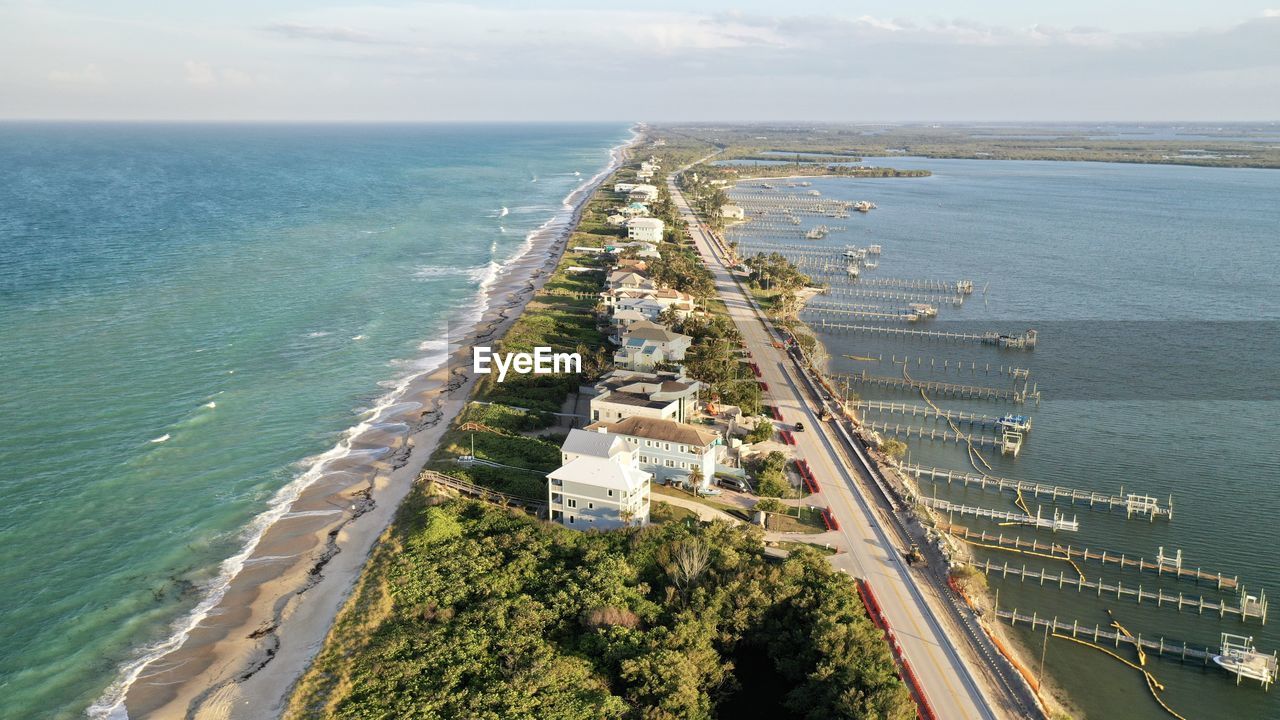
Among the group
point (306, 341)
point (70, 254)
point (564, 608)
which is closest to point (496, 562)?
point (564, 608)

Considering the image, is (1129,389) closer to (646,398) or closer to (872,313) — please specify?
(872,313)

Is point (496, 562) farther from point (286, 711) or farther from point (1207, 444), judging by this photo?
point (1207, 444)

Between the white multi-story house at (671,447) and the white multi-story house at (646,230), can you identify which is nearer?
the white multi-story house at (671,447)

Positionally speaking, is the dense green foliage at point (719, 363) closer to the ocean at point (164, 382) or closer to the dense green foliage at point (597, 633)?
the dense green foliage at point (597, 633)

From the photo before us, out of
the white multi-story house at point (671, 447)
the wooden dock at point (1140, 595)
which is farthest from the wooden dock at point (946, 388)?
the wooden dock at point (1140, 595)

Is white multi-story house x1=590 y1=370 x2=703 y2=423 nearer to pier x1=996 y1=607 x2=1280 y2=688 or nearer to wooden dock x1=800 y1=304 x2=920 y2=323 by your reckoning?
pier x1=996 y1=607 x2=1280 y2=688

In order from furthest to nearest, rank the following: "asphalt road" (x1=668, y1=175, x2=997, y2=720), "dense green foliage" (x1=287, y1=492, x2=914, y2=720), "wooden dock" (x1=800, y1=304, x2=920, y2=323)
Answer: "wooden dock" (x1=800, y1=304, x2=920, y2=323)
"asphalt road" (x1=668, y1=175, x2=997, y2=720)
"dense green foliage" (x1=287, y1=492, x2=914, y2=720)

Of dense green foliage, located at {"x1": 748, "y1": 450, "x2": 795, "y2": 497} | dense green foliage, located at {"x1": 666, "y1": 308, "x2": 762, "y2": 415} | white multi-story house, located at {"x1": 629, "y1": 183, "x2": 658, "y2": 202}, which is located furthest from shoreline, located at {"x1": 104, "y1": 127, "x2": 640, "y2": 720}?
white multi-story house, located at {"x1": 629, "y1": 183, "x2": 658, "y2": 202}
